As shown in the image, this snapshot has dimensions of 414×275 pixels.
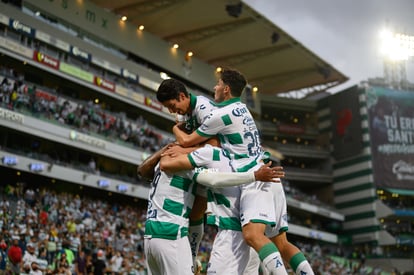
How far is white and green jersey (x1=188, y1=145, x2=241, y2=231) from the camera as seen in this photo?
20.0 ft

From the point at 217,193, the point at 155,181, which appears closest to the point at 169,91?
the point at 155,181

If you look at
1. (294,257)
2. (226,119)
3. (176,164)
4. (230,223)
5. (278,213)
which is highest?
(226,119)

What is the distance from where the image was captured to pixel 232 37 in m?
51.3

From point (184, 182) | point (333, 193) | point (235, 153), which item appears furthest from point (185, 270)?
point (333, 193)

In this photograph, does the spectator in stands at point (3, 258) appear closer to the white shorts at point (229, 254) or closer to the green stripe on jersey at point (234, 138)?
the white shorts at point (229, 254)

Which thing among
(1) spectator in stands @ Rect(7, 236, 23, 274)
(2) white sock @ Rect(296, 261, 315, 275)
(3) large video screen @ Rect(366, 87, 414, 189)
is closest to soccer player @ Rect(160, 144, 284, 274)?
(2) white sock @ Rect(296, 261, 315, 275)

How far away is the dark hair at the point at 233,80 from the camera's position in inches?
253

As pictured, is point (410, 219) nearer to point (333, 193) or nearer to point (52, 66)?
point (333, 193)

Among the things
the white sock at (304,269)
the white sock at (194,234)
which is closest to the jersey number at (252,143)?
the white sock at (194,234)

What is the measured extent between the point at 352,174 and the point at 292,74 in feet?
40.7

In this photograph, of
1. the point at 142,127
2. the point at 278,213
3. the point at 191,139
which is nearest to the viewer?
the point at 191,139

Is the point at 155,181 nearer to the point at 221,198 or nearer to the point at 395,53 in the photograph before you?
the point at 221,198

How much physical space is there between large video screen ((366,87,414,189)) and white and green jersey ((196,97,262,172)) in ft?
179

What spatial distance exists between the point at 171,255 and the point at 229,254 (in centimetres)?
63
